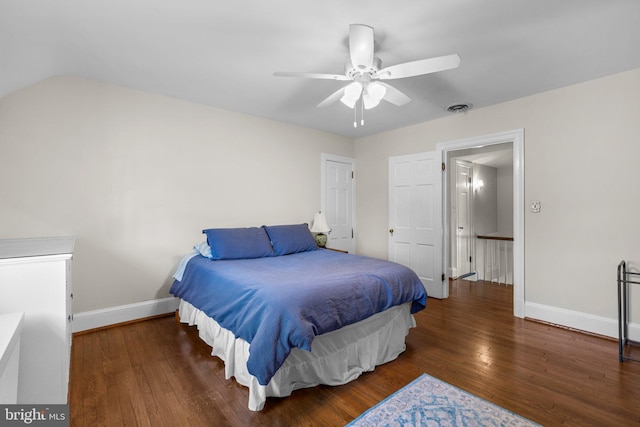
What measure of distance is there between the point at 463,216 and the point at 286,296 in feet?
15.4

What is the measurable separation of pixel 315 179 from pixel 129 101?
260 centimetres

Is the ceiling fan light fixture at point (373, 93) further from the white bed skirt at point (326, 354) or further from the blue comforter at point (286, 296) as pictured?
the white bed skirt at point (326, 354)

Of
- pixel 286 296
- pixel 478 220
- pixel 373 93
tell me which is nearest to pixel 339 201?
pixel 373 93

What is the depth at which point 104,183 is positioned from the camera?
2936 mm

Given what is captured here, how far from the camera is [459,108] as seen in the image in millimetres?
3535

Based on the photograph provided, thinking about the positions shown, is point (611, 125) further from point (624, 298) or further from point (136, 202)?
point (136, 202)

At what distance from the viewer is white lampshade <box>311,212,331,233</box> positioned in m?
4.35

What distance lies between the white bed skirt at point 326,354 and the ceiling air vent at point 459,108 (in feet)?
8.21

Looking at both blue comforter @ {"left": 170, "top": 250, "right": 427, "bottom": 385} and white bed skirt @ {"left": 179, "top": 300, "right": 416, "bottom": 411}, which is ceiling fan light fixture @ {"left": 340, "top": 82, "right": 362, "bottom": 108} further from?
white bed skirt @ {"left": 179, "top": 300, "right": 416, "bottom": 411}

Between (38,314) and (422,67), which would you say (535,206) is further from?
(38,314)

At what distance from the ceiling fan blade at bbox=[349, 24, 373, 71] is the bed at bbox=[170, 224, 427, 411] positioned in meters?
1.55

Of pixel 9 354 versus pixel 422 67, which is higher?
pixel 422 67

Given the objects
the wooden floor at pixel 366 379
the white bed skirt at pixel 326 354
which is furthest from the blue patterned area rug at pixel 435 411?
the white bed skirt at pixel 326 354

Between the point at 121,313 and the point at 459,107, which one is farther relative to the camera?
the point at 459,107
